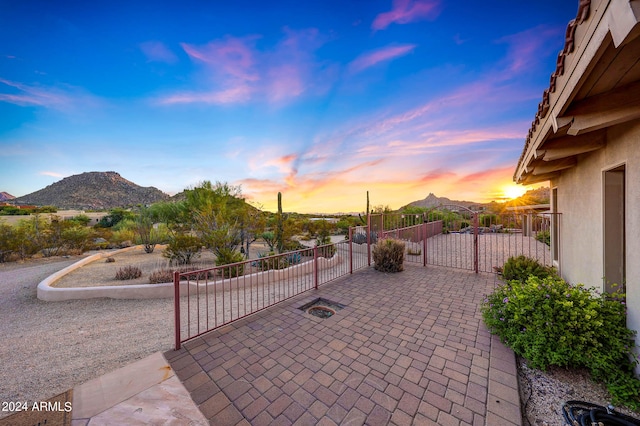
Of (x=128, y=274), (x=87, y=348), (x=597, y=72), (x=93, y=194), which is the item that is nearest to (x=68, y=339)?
(x=87, y=348)

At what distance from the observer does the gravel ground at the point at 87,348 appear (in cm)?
227

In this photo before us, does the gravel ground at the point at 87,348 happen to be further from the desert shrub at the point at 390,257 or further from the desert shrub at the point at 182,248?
the desert shrub at the point at 390,257

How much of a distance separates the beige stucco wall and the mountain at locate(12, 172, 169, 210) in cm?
4387

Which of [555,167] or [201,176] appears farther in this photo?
[201,176]

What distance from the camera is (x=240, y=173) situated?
13539 mm

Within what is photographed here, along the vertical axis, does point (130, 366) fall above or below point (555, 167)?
below

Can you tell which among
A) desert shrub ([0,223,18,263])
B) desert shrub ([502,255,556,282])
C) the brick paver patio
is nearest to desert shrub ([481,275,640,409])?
the brick paver patio

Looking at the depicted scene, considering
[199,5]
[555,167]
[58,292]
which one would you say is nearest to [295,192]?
[199,5]

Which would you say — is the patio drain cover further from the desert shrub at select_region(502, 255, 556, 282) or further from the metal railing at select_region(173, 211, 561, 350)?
the desert shrub at select_region(502, 255, 556, 282)

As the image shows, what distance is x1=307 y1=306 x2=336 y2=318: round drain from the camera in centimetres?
420

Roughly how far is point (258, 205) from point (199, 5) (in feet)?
25.7

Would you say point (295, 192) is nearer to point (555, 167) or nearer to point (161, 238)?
point (161, 238)

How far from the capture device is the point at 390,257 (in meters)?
6.78

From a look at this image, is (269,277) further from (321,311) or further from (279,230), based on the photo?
(279,230)
